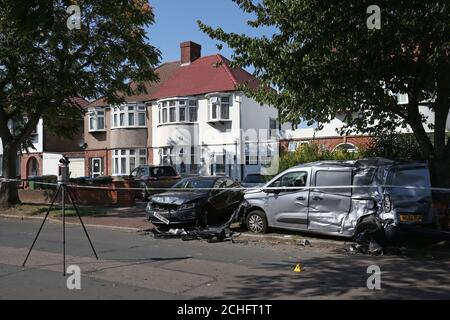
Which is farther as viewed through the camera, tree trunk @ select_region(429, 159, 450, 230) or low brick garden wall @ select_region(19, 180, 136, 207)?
low brick garden wall @ select_region(19, 180, 136, 207)

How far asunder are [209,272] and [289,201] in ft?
14.8

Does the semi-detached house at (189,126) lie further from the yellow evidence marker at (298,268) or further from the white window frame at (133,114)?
the yellow evidence marker at (298,268)

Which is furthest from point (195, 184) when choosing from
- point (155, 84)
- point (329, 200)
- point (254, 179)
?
point (155, 84)

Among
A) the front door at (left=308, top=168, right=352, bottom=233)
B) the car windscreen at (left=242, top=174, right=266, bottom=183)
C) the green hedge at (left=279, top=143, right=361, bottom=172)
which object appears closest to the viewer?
the front door at (left=308, top=168, right=352, bottom=233)

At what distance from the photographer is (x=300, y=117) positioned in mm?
12969

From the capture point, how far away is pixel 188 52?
39156mm

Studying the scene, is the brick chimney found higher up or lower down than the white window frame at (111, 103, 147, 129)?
higher up

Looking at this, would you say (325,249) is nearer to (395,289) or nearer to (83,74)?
(395,289)

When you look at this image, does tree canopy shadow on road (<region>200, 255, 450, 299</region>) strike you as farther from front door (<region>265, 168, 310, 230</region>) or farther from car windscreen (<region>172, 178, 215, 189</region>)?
car windscreen (<region>172, 178, 215, 189</region>)

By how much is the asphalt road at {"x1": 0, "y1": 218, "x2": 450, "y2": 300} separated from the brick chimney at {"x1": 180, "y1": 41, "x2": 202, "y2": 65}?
91.9 ft

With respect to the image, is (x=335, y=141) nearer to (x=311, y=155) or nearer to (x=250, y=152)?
(x=250, y=152)

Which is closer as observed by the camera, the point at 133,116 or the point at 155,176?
the point at 155,176

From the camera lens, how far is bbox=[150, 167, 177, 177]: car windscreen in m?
27.2

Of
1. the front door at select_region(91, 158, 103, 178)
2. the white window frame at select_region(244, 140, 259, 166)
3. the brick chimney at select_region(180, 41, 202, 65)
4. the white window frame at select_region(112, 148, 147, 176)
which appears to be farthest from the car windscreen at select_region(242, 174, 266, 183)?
the front door at select_region(91, 158, 103, 178)
